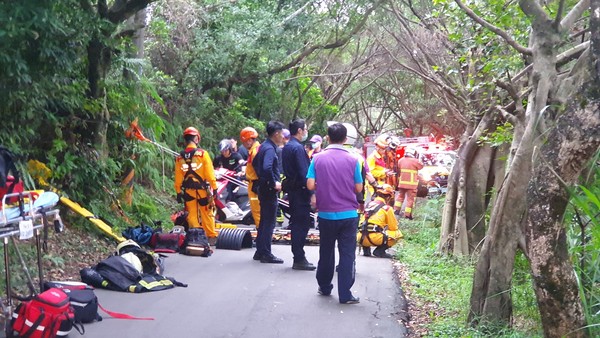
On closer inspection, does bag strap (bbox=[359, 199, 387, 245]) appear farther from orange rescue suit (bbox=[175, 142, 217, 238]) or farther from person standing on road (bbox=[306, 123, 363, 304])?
person standing on road (bbox=[306, 123, 363, 304])

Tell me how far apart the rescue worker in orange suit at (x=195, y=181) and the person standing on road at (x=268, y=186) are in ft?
3.96

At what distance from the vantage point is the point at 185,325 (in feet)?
23.9

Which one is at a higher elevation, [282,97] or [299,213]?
[282,97]

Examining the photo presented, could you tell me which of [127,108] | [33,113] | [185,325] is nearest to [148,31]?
[127,108]

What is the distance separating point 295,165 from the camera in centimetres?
1017

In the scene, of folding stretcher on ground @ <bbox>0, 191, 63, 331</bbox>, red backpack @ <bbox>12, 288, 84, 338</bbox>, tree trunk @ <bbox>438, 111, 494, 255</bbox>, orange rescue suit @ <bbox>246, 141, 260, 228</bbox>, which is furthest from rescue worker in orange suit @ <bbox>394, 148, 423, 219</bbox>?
red backpack @ <bbox>12, 288, 84, 338</bbox>

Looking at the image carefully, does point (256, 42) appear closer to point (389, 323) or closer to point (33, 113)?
point (33, 113)

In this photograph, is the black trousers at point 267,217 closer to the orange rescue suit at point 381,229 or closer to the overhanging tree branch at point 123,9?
the orange rescue suit at point 381,229

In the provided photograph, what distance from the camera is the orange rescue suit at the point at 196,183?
12.0m

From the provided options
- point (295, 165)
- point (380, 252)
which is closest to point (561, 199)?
point (295, 165)

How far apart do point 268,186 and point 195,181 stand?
171 centimetres

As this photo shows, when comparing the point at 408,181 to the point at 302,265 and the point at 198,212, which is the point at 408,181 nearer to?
the point at 198,212

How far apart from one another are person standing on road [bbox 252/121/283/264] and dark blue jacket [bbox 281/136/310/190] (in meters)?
0.49

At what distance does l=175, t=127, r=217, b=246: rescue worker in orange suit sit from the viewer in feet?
39.2
